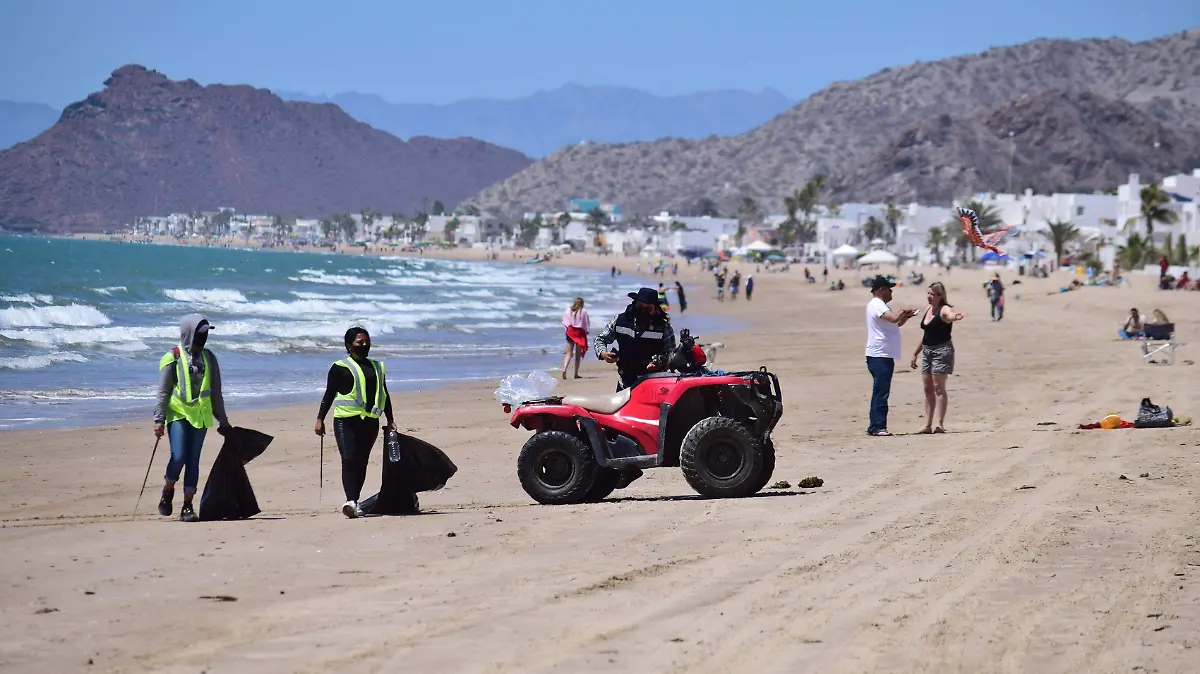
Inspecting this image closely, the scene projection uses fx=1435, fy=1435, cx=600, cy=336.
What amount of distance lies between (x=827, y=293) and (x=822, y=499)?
52807 millimetres

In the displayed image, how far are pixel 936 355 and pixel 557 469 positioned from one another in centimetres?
488

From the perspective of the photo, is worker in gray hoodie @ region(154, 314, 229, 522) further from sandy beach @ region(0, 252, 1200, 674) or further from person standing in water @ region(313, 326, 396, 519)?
person standing in water @ region(313, 326, 396, 519)

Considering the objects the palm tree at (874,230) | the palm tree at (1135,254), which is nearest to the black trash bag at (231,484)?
the palm tree at (1135,254)

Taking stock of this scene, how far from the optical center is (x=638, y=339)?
28.2 feet

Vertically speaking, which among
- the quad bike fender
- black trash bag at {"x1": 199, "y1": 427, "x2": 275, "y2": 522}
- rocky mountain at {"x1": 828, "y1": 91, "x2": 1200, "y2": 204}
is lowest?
black trash bag at {"x1": 199, "y1": 427, "x2": 275, "y2": 522}

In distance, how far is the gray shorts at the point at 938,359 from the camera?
12227 mm

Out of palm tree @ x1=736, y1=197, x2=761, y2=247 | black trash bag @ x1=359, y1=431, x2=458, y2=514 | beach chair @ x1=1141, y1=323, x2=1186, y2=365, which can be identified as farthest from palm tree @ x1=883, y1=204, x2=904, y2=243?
black trash bag @ x1=359, y1=431, x2=458, y2=514

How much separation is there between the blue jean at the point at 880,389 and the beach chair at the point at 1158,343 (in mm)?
8504

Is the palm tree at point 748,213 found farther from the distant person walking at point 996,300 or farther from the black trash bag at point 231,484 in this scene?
the black trash bag at point 231,484

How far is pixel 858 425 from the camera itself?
13.2m

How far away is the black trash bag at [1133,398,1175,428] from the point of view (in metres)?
11.7

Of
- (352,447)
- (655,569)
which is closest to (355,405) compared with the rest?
(352,447)

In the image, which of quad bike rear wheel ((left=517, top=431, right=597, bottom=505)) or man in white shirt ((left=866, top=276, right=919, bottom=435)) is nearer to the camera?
quad bike rear wheel ((left=517, top=431, right=597, bottom=505))

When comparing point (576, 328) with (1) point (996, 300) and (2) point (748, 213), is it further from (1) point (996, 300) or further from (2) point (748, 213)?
(2) point (748, 213)
